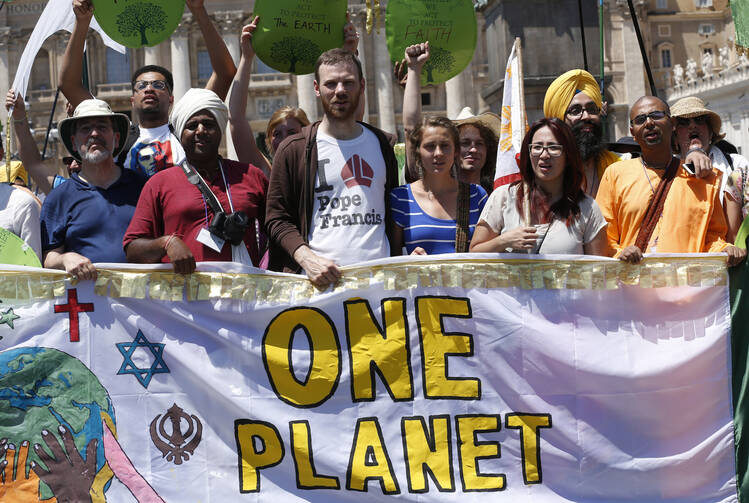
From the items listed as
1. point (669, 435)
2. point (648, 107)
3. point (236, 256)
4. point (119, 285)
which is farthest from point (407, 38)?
point (669, 435)

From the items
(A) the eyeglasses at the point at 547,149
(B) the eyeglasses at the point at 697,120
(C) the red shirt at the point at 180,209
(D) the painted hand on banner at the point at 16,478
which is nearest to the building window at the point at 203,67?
(B) the eyeglasses at the point at 697,120

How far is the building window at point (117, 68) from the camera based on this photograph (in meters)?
60.3

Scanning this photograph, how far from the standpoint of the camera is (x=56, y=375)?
457 cm

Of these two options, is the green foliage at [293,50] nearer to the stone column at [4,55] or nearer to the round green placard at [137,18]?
the round green placard at [137,18]

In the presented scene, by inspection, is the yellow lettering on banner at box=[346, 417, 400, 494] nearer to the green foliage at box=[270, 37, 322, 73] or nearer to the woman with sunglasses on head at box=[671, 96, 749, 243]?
the green foliage at box=[270, 37, 322, 73]

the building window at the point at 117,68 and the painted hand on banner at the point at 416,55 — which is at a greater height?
the building window at the point at 117,68

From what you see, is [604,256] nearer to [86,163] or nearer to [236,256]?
[236,256]

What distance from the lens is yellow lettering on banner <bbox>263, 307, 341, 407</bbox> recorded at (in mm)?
4523

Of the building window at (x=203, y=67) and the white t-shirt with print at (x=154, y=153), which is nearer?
the white t-shirt with print at (x=154, y=153)

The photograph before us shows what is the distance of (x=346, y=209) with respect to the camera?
4.73 meters

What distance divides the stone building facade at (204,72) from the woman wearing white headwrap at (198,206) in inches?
2042

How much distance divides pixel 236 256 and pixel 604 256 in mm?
1839

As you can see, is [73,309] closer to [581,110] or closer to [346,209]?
[346,209]

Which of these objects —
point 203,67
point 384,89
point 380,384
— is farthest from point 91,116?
point 203,67
